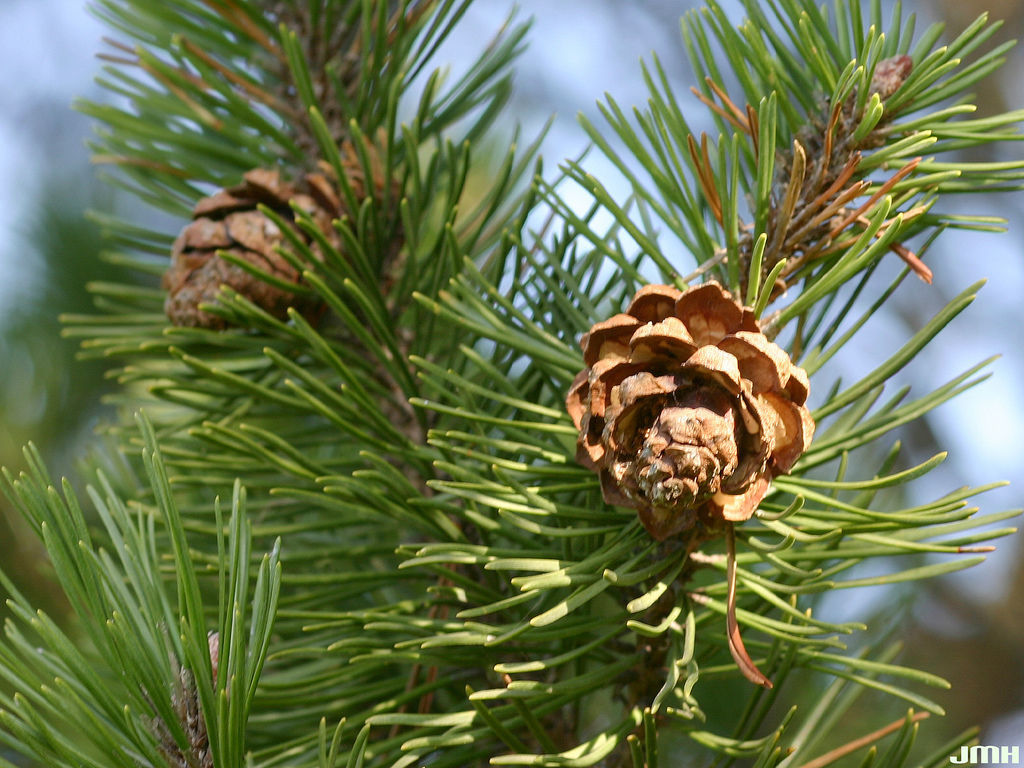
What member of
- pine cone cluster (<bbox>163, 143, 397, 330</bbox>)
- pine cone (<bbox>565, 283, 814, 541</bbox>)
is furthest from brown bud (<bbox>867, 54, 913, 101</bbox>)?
pine cone cluster (<bbox>163, 143, 397, 330</bbox>)

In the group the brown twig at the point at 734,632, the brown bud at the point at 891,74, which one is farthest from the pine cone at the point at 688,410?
the brown bud at the point at 891,74

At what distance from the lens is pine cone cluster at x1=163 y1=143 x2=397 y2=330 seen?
1.95 ft

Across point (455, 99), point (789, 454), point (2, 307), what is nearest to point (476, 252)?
point (455, 99)

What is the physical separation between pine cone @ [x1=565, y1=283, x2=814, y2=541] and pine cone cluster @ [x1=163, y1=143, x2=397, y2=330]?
0.22 m

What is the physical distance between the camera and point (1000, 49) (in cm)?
49

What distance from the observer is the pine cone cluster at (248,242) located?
23.4 inches

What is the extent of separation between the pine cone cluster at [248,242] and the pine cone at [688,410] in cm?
22

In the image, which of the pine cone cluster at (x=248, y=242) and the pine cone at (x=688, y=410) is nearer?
the pine cone at (x=688, y=410)

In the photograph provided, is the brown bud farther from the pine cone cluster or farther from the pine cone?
the pine cone cluster

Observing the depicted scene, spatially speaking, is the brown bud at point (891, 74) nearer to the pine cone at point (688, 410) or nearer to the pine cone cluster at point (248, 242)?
the pine cone at point (688, 410)

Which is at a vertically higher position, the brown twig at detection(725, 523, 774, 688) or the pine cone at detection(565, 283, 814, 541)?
the pine cone at detection(565, 283, 814, 541)

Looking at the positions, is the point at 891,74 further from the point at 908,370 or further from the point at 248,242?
the point at 908,370

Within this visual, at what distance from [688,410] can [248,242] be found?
31cm

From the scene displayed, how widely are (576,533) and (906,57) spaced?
0.92ft
